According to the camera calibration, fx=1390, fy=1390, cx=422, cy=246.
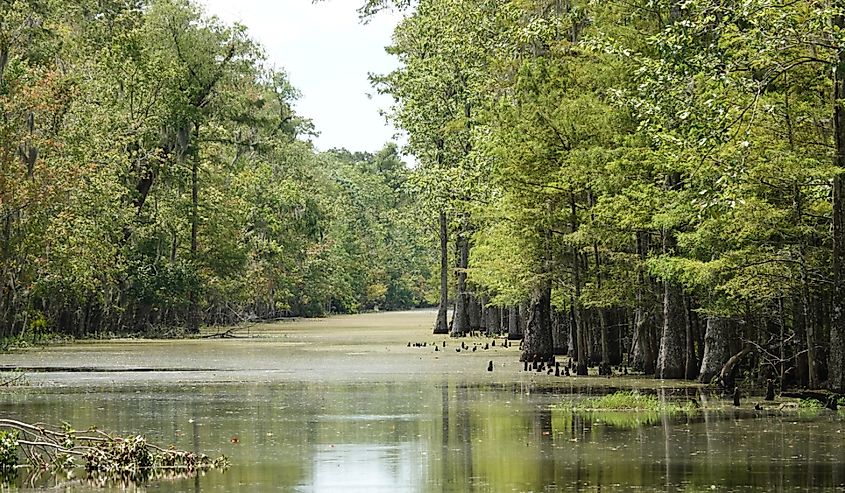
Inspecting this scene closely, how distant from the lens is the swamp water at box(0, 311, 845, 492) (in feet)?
43.6

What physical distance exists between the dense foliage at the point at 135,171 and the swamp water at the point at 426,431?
40.9 ft

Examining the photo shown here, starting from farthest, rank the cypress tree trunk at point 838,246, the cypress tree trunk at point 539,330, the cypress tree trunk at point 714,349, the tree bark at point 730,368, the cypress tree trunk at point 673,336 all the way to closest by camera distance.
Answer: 1. the cypress tree trunk at point 539,330
2. the cypress tree trunk at point 673,336
3. the cypress tree trunk at point 714,349
4. the tree bark at point 730,368
5. the cypress tree trunk at point 838,246

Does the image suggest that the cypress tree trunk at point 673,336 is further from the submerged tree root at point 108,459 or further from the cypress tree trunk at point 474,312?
the cypress tree trunk at point 474,312

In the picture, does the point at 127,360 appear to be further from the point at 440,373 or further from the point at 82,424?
the point at 82,424

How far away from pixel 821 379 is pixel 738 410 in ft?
10.9

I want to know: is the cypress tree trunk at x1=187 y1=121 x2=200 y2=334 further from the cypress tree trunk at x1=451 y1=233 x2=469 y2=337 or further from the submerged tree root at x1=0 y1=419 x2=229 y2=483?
the submerged tree root at x1=0 y1=419 x2=229 y2=483

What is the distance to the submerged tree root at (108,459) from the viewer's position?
46.8 ft

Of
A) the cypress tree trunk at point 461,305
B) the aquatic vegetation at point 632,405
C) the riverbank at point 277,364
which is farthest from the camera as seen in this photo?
the cypress tree trunk at point 461,305

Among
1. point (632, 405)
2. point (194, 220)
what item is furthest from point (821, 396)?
point (194, 220)

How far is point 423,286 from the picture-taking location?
160000 millimetres

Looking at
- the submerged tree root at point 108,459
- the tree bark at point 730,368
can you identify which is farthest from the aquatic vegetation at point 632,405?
the submerged tree root at point 108,459

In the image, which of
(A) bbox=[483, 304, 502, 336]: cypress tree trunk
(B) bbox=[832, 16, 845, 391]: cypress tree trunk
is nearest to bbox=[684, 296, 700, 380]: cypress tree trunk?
(B) bbox=[832, 16, 845, 391]: cypress tree trunk

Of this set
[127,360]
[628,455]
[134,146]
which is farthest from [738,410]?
[134,146]

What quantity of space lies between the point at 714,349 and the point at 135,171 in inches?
1513
